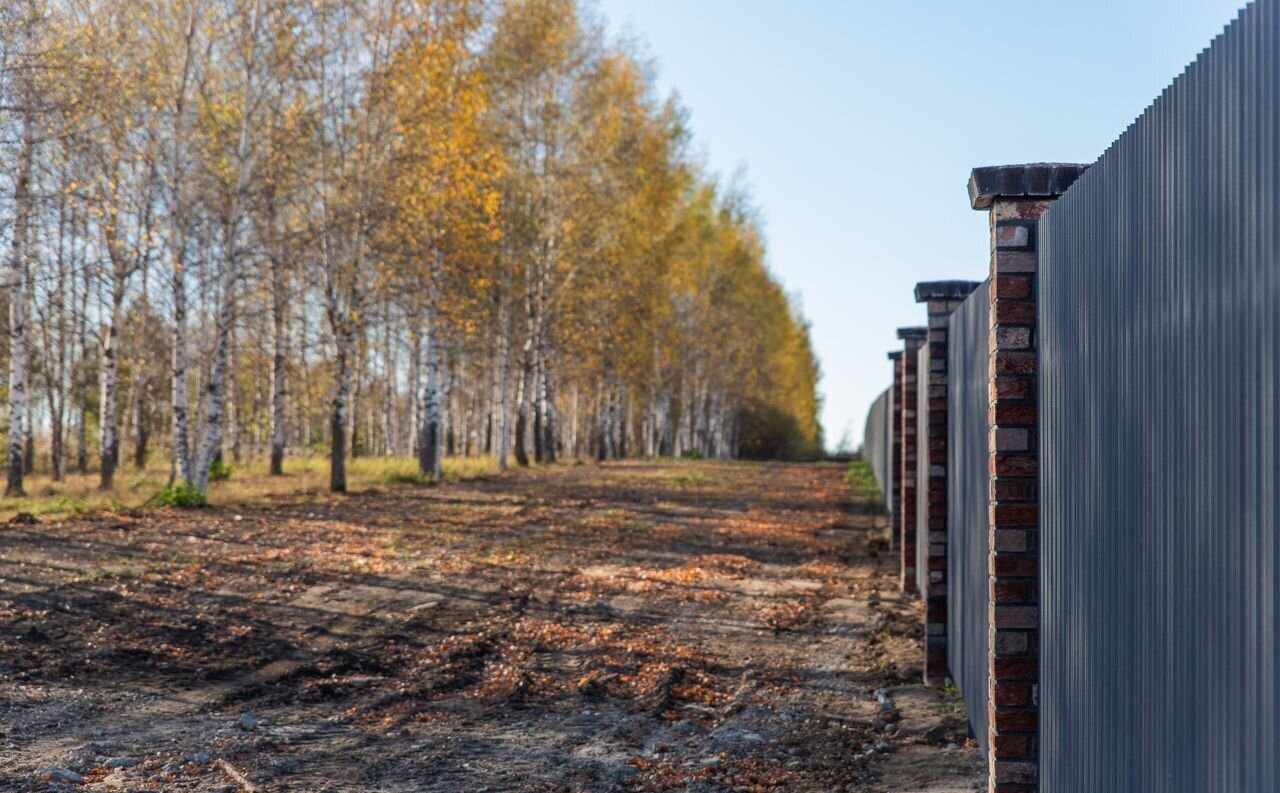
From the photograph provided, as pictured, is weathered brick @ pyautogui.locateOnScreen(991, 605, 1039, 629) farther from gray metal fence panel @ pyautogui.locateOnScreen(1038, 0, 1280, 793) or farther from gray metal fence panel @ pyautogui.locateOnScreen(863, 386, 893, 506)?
gray metal fence panel @ pyautogui.locateOnScreen(863, 386, 893, 506)

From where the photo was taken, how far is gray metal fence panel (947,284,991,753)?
213 inches

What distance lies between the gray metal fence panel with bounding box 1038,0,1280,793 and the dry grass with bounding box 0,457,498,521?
13.5m

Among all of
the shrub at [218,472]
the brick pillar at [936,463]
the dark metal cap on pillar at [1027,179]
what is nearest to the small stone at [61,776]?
the dark metal cap on pillar at [1027,179]

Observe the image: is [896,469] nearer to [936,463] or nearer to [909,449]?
[909,449]

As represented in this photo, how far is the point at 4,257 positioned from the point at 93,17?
4.15 metres

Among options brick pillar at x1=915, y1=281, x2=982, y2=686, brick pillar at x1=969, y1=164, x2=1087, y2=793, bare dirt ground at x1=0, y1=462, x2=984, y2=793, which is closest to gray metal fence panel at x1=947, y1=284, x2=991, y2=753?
brick pillar at x1=915, y1=281, x2=982, y2=686

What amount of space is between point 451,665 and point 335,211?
46.6 ft

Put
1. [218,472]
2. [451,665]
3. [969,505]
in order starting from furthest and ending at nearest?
[218,472] → [451,665] → [969,505]

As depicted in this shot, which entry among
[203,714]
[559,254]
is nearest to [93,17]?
[559,254]

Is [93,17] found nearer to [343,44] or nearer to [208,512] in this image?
[343,44]

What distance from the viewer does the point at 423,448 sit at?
23609mm

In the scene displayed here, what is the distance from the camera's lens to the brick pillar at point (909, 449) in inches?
400

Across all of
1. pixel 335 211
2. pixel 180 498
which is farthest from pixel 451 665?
pixel 335 211

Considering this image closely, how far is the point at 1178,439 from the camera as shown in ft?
8.30
